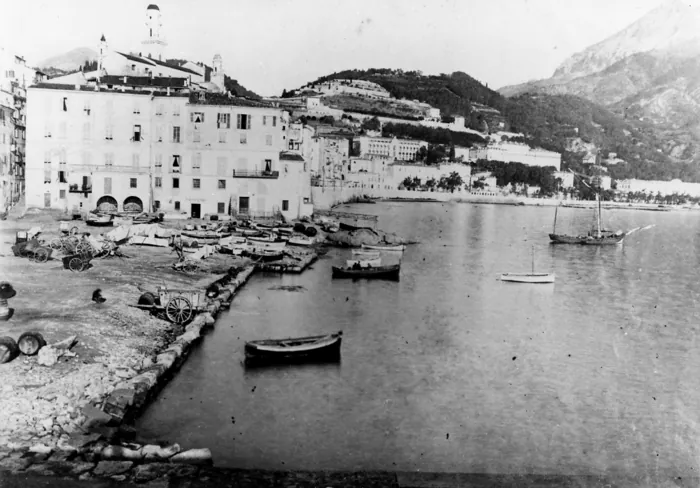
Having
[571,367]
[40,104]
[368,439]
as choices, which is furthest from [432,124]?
[368,439]

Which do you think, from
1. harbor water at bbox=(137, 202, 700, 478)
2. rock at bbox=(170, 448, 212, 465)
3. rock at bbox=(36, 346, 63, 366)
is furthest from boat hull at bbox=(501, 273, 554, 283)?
rock at bbox=(170, 448, 212, 465)

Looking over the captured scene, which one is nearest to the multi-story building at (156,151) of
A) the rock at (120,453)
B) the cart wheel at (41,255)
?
the cart wheel at (41,255)

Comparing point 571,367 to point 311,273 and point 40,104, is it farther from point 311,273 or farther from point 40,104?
point 40,104

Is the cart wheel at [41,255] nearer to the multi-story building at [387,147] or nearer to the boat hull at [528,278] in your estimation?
the boat hull at [528,278]

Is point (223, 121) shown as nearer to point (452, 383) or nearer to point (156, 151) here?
point (156, 151)

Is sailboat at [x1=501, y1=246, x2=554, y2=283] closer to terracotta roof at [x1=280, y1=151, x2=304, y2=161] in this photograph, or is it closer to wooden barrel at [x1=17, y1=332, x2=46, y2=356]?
terracotta roof at [x1=280, y1=151, x2=304, y2=161]

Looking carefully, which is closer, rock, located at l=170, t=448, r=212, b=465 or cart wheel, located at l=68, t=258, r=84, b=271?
rock, located at l=170, t=448, r=212, b=465
